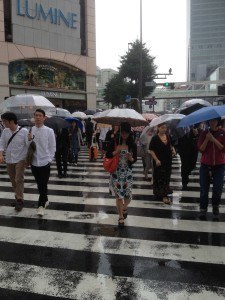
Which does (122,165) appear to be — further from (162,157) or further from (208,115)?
(162,157)

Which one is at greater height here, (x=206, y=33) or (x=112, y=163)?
(x=206, y=33)

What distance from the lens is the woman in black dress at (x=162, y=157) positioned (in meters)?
6.69

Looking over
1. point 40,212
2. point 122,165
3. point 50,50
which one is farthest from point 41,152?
point 50,50

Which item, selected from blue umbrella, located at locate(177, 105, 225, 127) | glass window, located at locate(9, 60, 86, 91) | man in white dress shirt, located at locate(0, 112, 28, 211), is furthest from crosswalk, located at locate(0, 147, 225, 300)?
glass window, located at locate(9, 60, 86, 91)

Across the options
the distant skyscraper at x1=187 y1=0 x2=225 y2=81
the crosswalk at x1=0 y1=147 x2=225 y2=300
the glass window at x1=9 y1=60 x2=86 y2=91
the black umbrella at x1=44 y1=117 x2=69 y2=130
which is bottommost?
the crosswalk at x1=0 y1=147 x2=225 y2=300

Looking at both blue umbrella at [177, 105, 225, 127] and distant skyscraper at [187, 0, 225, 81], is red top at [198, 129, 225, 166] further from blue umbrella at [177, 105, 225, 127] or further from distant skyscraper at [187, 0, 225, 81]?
distant skyscraper at [187, 0, 225, 81]

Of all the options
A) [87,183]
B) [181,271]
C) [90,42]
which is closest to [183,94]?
[90,42]

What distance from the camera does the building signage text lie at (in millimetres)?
24578

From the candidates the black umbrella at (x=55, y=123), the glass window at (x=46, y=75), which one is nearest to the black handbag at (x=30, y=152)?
the black umbrella at (x=55, y=123)

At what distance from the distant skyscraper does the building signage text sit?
437 feet

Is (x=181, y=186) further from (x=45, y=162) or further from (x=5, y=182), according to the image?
(x=5, y=182)

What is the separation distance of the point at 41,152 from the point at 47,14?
75.9 feet

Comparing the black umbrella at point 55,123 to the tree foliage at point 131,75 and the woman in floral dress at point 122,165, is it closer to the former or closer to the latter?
the woman in floral dress at point 122,165

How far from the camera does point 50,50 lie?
26.7 metres
